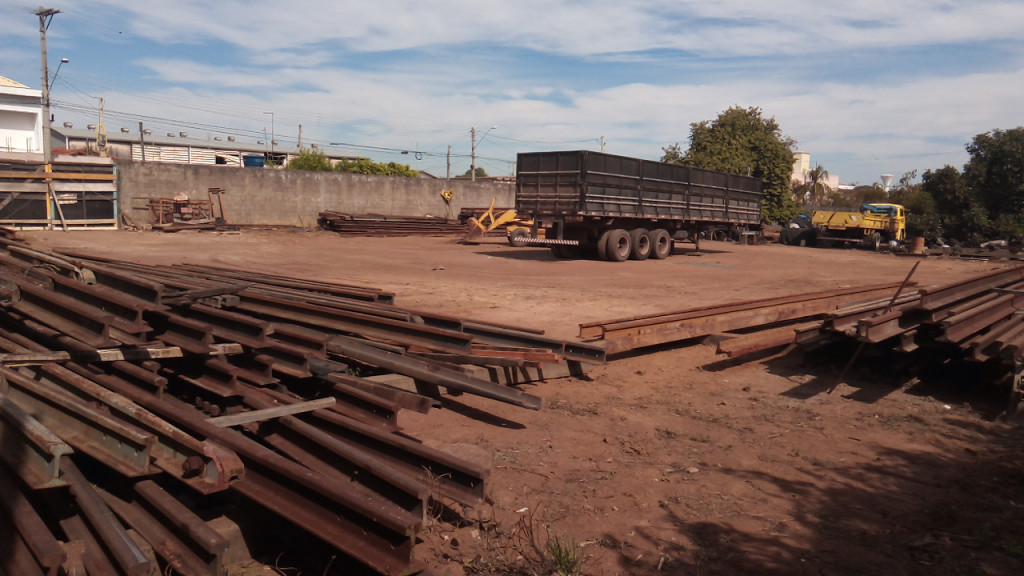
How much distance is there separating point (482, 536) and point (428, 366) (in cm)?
205

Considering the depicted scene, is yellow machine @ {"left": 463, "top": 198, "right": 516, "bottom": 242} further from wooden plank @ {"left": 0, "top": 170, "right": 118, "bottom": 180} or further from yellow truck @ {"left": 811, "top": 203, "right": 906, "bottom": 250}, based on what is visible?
yellow truck @ {"left": 811, "top": 203, "right": 906, "bottom": 250}

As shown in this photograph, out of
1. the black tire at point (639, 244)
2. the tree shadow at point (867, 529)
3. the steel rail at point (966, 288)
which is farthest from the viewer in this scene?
the black tire at point (639, 244)

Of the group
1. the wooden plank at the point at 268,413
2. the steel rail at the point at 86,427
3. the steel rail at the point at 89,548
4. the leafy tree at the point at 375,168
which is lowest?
the steel rail at the point at 89,548

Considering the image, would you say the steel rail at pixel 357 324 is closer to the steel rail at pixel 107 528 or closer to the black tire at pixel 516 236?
the steel rail at pixel 107 528

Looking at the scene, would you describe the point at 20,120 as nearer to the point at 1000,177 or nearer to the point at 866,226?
the point at 866,226

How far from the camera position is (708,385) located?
7477 millimetres

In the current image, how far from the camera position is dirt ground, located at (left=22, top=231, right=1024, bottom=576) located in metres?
3.89

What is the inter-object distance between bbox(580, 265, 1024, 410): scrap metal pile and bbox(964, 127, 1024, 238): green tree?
2628 centimetres

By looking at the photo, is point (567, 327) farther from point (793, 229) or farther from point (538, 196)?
point (793, 229)

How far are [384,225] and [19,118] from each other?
21.3 metres

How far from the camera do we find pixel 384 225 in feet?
101

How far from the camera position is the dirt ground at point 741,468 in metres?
3.89

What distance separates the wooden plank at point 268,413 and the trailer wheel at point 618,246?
1638 cm

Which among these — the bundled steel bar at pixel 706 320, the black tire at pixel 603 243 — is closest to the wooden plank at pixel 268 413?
the bundled steel bar at pixel 706 320
